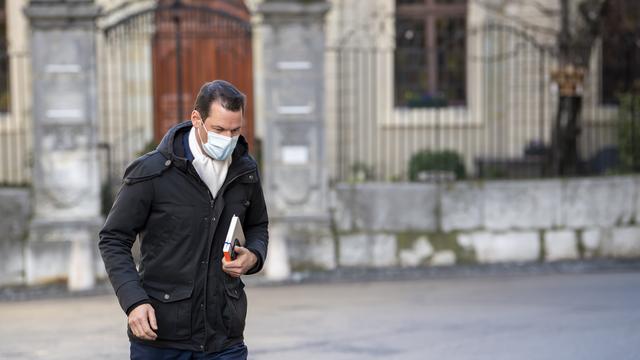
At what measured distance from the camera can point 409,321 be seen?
902 cm

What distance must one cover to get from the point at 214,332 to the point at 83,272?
287 inches

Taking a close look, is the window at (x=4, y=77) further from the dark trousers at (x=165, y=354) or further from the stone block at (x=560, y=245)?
the dark trousers at (x=165, y=354)

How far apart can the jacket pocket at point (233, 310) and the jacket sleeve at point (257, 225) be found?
16 centimetres

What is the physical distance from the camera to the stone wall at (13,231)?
11.4 metres

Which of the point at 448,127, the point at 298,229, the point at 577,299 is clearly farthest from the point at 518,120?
the point at 577,299

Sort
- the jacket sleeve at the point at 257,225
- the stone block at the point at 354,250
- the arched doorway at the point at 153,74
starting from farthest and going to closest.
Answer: the arched doorway at the point at 153,74, the stone block at the point at 354,250, the jacket sleeve at the point at 257,225

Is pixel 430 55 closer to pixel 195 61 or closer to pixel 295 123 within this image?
pixel 195 61

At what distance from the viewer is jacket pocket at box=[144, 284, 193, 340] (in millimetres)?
4246

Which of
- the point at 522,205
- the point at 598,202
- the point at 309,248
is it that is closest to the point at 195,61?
the point at 309,248

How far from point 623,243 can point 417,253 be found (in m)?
2.55

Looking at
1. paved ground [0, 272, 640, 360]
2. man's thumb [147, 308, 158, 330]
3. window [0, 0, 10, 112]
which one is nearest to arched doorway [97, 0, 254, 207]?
window [0, 0, 10, 112]

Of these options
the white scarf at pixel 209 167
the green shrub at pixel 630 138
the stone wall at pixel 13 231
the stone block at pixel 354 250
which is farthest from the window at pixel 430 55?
the white scarf at pixel 209 167

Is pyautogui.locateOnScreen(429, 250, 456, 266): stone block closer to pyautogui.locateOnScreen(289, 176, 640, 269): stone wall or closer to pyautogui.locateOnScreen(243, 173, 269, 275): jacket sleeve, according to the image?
pyautogui.locateOnScreen(289, 176, 640, 269): stone wall

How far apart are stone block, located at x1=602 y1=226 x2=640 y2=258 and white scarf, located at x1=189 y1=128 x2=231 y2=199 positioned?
8.94 metres
